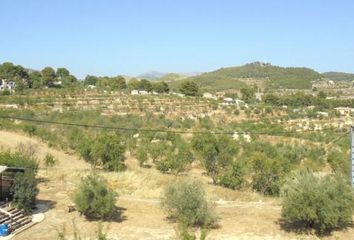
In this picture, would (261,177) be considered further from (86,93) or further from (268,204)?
(86,93)

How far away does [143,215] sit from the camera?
19.2 meters

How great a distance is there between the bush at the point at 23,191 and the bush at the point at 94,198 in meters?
1.96

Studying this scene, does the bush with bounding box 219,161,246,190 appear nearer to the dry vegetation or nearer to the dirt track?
the dry vegetation

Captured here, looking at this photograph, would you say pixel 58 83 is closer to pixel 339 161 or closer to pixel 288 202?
pixel 339 161

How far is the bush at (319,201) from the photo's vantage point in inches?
641

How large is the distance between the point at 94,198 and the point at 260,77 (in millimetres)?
154504

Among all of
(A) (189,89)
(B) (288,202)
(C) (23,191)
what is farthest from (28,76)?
(B) (288,202)

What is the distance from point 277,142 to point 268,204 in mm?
27733

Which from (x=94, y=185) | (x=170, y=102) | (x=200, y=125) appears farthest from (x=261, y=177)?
(x=170, y=102)

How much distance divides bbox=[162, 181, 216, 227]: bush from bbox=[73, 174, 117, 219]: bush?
2288 mm

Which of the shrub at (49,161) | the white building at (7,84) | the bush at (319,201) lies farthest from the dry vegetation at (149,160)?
the white building at (7,84)

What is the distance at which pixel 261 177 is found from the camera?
2561cm

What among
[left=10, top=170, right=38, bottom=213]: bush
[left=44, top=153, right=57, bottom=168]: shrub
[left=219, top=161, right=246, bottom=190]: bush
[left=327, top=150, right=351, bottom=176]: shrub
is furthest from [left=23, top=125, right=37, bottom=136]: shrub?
[left=327, top=150, right=351, bottom=176]: shrub

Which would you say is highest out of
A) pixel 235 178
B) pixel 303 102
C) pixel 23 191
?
pixel 303 102
